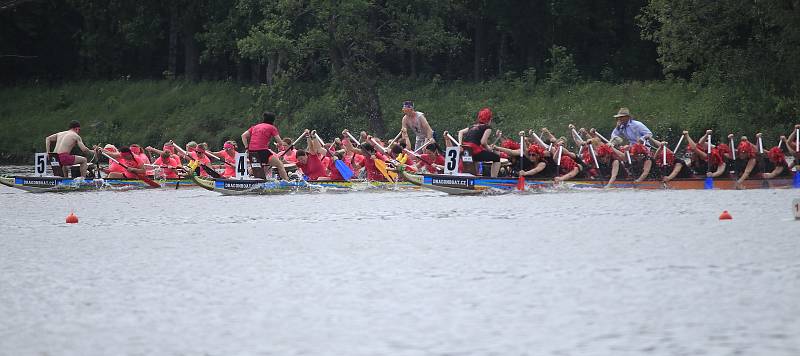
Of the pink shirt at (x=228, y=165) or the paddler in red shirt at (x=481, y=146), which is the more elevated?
the paddler in red shirt at (x=481, y=146)

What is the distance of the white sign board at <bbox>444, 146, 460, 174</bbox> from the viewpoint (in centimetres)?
2166

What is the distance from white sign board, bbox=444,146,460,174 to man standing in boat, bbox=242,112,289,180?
12.6ft

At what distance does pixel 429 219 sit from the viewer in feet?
57.0

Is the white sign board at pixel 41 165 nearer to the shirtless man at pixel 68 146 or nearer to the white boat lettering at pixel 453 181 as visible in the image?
the shirtless man at pixel 68 146

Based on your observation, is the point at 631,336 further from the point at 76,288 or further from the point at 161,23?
the point at 161,23

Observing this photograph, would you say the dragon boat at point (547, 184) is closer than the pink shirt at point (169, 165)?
Yes

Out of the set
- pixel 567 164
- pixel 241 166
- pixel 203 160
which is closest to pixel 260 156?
pixel 241 166

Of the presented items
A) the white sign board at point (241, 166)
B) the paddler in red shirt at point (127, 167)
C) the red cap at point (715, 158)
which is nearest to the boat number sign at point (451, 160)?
the white sign board at point (241, 166)

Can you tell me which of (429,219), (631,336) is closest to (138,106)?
(429,219)

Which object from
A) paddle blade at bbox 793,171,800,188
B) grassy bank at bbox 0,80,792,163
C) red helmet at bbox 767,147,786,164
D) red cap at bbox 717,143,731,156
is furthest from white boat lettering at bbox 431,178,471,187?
grassy bank at bbox 0,80,792,163

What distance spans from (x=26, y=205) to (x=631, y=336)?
1717cm

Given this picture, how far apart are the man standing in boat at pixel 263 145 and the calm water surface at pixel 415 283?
5564 millimetres

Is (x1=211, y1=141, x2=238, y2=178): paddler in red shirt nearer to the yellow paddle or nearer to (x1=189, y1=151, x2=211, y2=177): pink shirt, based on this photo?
(x1=189, y1=151, x2=211, y2=177): pink shirt

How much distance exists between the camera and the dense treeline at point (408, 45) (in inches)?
1543
